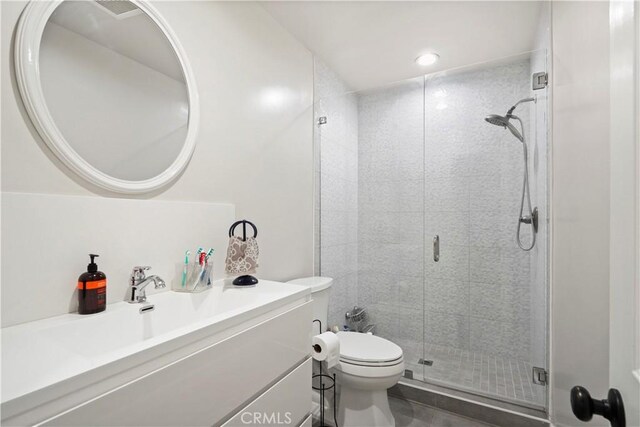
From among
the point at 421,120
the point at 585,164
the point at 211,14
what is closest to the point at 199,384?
the point at 585,164

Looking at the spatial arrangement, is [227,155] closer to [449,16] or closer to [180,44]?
[180,44]

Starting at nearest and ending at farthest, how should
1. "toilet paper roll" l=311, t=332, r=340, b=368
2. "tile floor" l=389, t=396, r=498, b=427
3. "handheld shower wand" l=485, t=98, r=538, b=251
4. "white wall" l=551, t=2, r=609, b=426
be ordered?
1. "white wall" l=551, t=2, r=609, b=426
2. "toilet paper roll" l=311, t=332, r=340, b=368
3. "tile floor" l=389, t=396, r=498, b=427
4. "handheld shower wand" l=485, t=98, r=538, b=251

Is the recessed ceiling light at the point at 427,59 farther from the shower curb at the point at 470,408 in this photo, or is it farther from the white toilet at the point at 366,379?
the shower curb at the point at 470,408

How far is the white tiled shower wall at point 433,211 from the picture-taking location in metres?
2.05

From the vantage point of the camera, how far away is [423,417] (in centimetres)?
179

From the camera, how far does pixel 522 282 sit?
2059 millimetres

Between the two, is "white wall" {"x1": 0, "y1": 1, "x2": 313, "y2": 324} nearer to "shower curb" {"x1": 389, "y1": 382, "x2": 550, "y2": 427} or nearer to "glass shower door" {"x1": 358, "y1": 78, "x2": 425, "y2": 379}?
"glass shower door" {"x1": 358, "y1": 78, "x2": 425, "y2": 379}

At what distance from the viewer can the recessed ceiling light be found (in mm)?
2249

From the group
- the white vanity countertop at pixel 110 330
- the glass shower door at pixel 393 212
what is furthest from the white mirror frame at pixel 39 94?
the glass shower door at pixel 393 212

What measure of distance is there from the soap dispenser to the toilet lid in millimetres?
1196

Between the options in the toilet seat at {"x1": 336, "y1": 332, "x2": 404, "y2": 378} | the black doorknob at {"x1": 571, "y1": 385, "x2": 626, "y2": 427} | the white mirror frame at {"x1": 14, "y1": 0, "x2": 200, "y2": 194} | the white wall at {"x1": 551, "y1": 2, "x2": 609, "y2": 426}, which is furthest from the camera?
the toilet seat at {"x1": 336, "y1": 332, "x2": 404, "y2": 378}

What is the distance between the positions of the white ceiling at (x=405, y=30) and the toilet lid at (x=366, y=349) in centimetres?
199

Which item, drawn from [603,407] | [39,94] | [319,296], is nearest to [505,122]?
[319,296]

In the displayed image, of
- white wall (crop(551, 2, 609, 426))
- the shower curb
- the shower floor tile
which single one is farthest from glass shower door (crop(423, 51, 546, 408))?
white wall (crop(551, 2, 609, 426))
